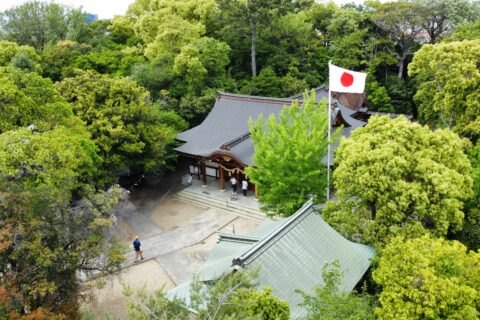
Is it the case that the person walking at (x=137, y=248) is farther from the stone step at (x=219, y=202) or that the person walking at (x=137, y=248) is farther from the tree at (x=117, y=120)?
the stone step at (x=219, y=202)

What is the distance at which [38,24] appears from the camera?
123 ft

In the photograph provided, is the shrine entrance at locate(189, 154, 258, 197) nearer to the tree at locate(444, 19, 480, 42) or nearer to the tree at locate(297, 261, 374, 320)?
the tree at locate(297, 261, 374, 320)

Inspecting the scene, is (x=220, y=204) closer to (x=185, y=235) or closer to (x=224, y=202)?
(x=224, y=202)

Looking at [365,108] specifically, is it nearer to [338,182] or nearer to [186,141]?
[186,141]

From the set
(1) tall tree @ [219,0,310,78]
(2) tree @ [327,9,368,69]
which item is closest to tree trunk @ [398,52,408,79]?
(2) tree @ [327,9,368,69]

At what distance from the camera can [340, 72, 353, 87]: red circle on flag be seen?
544 inches

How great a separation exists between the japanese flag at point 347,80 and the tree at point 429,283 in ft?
19.2

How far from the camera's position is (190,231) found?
18797 millimetres

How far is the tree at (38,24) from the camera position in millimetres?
36656

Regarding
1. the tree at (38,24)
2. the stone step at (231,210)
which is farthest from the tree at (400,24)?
the tree at (38,24)

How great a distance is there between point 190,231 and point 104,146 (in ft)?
18.6

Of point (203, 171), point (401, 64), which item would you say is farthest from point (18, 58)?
point (401, 64)

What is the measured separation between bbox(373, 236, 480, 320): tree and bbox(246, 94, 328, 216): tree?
18.5ft

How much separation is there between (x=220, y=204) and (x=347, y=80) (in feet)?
33.3
